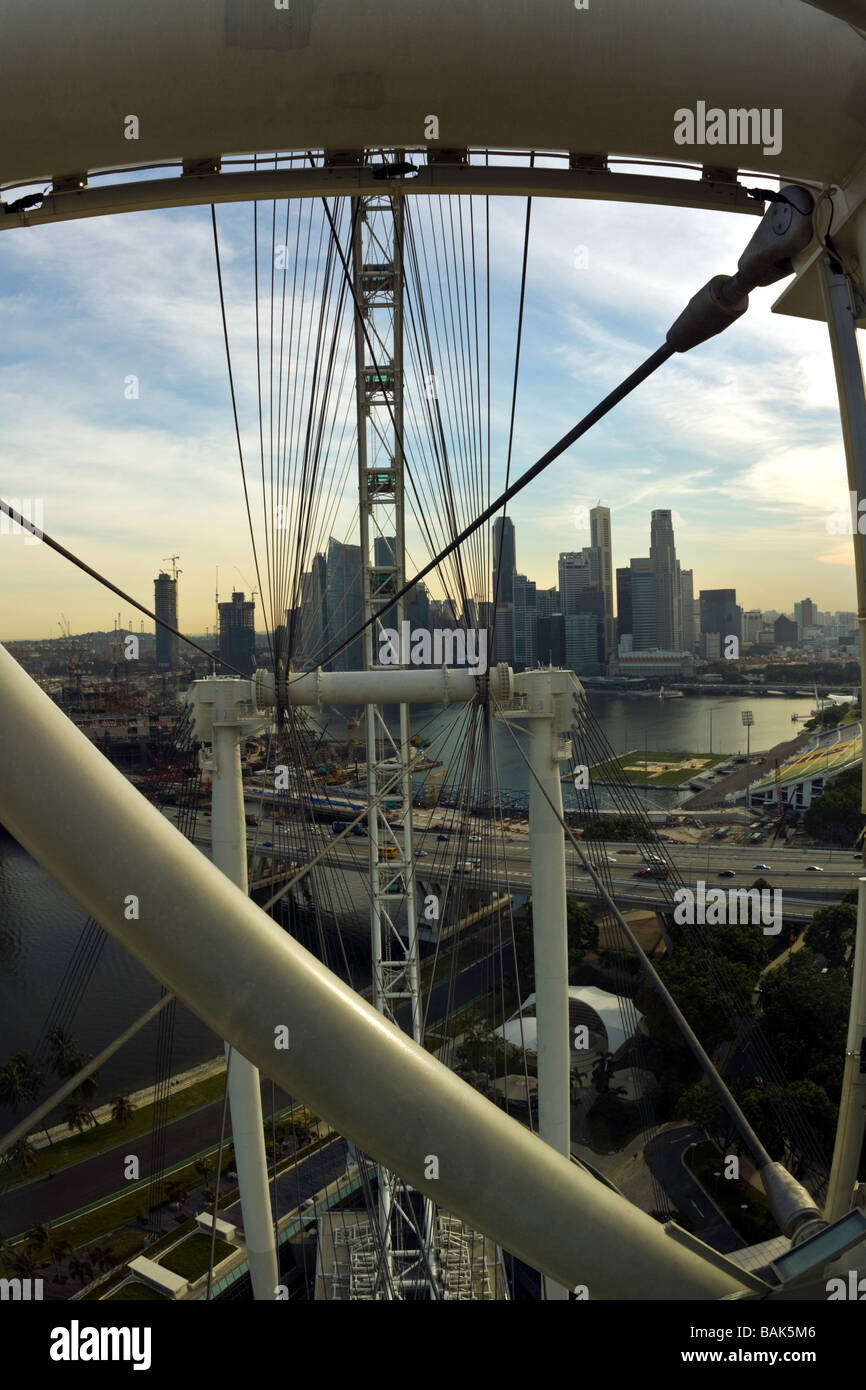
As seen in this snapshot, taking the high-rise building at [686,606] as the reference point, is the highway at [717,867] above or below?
below

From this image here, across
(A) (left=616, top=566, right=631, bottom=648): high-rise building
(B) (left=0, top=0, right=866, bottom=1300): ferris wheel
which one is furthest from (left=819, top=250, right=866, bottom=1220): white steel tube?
(A) (left=616, top=566, right=631, bottom=648): high-rise building

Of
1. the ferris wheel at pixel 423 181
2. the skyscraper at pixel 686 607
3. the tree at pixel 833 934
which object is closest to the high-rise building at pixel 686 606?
the skyscraper at pixel 686 607

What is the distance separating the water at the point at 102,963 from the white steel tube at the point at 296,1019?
17.3 feet

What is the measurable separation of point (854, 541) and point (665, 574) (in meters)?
24.1

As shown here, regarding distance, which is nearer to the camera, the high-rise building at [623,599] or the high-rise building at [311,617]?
the high-rise building at [311,617]

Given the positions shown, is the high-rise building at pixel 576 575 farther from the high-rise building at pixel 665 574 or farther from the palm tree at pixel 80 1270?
the palm tree at pixel 80 1270

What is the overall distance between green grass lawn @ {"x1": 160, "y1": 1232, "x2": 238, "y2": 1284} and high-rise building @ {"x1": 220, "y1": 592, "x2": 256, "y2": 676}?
5.92 m

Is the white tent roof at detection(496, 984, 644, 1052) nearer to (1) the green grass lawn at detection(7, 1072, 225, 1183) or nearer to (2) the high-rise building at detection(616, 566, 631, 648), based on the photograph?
(1) the green grass lawn at detection(7, 1072, 225, 1183)

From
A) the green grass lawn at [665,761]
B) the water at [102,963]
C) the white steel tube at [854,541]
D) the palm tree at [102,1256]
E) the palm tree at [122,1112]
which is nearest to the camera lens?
the white steel tube at [854,541]

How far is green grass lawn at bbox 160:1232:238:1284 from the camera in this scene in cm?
785

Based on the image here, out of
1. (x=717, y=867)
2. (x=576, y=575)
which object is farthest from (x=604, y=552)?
(x=717, y=867)

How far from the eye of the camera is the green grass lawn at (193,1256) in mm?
7848

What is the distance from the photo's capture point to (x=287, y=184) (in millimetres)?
1152
